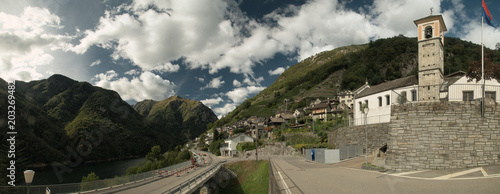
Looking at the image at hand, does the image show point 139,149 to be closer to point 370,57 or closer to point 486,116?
point 370,57

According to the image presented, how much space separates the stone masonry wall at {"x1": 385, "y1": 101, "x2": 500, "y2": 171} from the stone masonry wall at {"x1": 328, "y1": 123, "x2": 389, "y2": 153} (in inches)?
318

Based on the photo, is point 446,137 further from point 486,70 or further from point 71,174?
point 71,174

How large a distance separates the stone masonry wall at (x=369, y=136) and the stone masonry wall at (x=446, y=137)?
8.07m

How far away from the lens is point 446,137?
14.9 metres

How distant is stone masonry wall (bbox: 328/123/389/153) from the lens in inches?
1040

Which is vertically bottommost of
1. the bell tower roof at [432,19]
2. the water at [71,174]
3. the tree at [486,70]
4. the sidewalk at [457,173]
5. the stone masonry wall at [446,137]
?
the water at [71,174]

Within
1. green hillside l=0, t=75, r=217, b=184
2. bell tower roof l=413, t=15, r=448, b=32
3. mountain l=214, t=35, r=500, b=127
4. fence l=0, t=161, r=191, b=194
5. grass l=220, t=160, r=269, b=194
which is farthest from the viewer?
mountain l=214, t=35, r=500, b=127

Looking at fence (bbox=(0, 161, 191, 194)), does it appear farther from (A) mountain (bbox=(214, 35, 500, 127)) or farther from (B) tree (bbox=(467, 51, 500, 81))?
(A) mountain (bbox=(214, 35, 500, 127))

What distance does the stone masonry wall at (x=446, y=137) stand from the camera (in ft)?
47.4

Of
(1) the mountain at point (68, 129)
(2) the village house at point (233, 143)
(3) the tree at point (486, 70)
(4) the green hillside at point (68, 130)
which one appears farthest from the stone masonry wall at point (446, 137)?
(2) the village house at point (233, 143)

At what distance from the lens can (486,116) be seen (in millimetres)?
14719

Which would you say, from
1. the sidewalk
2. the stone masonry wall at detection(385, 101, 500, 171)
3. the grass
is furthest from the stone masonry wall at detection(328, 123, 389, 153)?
the grass

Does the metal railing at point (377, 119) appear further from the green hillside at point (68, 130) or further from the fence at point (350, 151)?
the green hillside at point (68, 130)

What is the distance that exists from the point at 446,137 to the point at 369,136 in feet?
44.7
